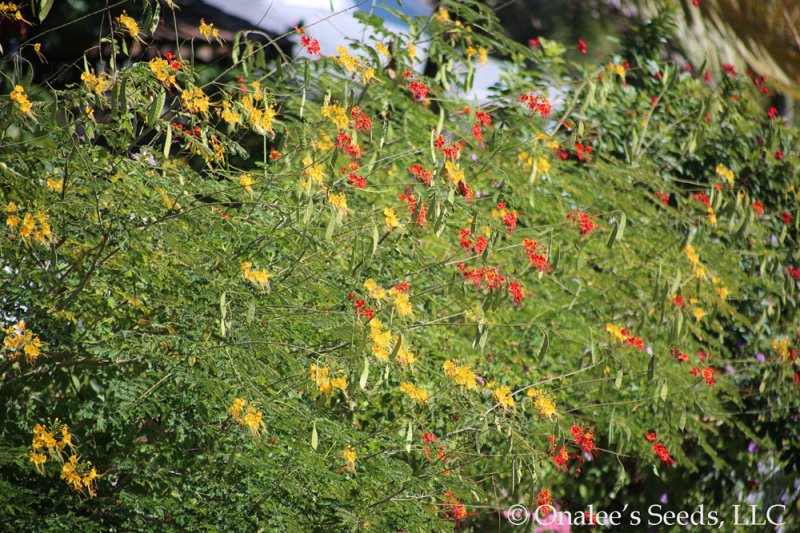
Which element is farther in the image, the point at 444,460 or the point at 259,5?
the point at 259,5

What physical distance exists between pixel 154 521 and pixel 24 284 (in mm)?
762

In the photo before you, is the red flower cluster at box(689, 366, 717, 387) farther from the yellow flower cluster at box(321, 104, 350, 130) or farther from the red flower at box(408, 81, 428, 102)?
the yellow flower cluster at box(321, 104, 350, 130)

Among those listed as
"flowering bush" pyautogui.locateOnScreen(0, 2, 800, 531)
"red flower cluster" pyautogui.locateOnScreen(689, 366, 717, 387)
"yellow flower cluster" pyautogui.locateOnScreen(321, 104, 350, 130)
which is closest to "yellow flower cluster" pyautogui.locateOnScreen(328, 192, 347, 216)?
"flowering bush" pyautogui.locateOnScreen(0, 2, 800, 531)

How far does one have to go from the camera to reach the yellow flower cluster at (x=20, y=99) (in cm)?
233

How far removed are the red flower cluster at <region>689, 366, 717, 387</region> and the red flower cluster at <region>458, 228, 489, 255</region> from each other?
1140mm

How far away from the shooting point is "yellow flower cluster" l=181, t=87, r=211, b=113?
2564 millimetres

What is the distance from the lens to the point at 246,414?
2.46 m

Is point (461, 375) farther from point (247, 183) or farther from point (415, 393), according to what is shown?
point (247, 183)

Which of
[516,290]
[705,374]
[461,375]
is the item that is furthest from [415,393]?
[705,374]

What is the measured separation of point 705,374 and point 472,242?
1.18 m

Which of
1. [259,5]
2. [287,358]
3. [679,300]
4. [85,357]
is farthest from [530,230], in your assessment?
[259,5]

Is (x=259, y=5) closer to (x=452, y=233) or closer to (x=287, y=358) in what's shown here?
(x=452, y=233)

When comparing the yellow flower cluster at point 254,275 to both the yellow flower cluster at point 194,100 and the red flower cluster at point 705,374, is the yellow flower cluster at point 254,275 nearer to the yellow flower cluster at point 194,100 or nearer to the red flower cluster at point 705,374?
the yellow flower cluster at point 194,100

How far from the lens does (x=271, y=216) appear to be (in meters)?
3.02
